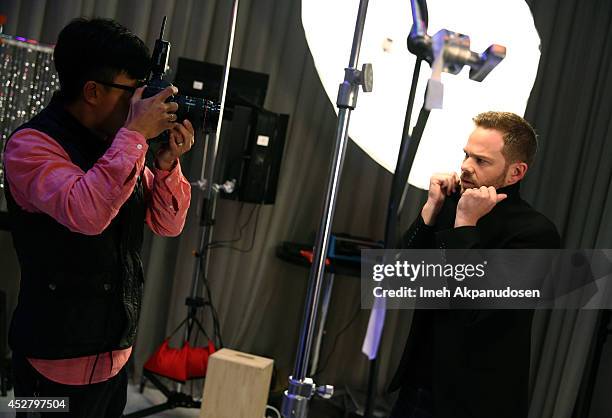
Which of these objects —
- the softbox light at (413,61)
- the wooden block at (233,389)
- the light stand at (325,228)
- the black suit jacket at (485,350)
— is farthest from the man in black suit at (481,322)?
the wooden block at (233,389)

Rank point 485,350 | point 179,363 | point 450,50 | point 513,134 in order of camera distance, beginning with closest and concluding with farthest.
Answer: point 450,50 → point 485,350 → point 513,134 → point 179,363

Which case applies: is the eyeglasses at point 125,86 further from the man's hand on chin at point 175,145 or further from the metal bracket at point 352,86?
the metal bracket at point 352,86

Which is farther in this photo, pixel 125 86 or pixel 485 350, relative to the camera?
pixel 485 350

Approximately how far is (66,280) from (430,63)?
0.81 meters

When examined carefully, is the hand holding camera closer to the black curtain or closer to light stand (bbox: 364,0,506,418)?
light stand (bbox: 364,0,506,418)

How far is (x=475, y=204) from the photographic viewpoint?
157cm

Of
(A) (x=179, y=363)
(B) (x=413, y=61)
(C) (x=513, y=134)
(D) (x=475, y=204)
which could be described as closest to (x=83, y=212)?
(B) (x=413, y=61)

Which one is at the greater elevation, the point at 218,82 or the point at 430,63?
the point at 218,82

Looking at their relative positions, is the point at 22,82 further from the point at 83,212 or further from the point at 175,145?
the point at 83,212

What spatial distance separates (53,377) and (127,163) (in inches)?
17.1

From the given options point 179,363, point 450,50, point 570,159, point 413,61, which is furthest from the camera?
point 570,159

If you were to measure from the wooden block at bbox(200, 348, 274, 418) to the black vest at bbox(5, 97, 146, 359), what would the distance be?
4.51ft

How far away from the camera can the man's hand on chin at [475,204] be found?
61.7 inches

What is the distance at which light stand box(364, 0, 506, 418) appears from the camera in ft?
2.53
